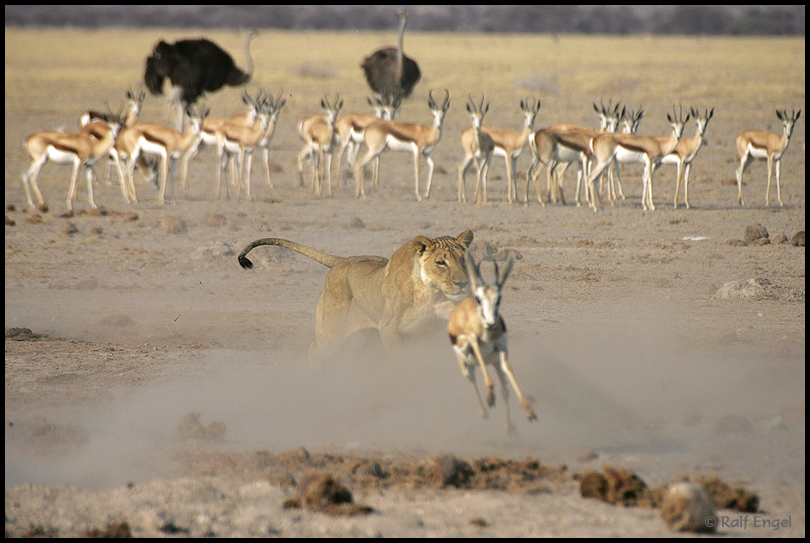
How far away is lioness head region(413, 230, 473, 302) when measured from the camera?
612cm

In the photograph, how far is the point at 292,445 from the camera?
616 cm

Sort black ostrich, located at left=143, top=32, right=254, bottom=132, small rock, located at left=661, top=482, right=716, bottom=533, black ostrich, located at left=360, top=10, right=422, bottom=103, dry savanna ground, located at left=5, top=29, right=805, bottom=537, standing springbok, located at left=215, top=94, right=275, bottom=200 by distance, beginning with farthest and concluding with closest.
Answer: black ostrich, located at left=360, top=10, right=422, bottom=103 → black ostrich, located at left=143, top=32, right=254, bottom=132 → standing springbok, located at left=215, top=94, right=275, bottom=200 → dry savanna ground, located at left=5, top=29, right=805, bottom=537 → small rock, located at left=661, top=482, right=716, bottom=533

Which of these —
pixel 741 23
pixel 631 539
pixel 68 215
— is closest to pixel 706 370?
pixel 631 539

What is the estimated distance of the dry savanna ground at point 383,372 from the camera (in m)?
5.00

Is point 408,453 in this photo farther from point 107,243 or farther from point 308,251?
point 107,243

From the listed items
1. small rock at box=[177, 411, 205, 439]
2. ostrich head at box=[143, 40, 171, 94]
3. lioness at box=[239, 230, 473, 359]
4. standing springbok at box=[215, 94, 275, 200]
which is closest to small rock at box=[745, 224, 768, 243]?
lioness at box=[239, 230, 473, 359]

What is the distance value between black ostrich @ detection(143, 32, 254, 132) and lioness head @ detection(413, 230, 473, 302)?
19.6 m

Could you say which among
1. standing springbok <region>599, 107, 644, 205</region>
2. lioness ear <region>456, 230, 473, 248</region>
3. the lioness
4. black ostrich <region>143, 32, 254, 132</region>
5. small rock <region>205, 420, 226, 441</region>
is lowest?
small rock <region>205, 420, 226, 441</region>

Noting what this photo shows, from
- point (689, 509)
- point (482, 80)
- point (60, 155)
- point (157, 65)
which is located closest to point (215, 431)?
point (689, 509)

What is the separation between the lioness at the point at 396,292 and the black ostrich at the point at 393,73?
63.9 ft

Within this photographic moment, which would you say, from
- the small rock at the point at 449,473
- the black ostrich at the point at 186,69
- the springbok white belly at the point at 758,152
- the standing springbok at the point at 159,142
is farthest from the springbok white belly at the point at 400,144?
the small rock at the point at 449,473

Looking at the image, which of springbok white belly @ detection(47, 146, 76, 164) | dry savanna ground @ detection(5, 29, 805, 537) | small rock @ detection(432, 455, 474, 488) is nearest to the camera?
dry savanna ground @ detection(5, 29, 805, 537)

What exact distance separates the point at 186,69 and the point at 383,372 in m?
20.2

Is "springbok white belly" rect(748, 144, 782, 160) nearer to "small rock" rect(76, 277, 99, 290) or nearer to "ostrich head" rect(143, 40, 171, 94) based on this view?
"small rock" rect(76, 277, 99, 290)
